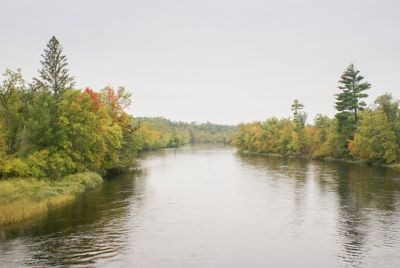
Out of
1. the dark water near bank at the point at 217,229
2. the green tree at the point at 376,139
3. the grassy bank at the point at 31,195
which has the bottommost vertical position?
the dark water near bank at the point at 217,229

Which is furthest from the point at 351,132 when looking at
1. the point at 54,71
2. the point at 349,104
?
the point at 54,71

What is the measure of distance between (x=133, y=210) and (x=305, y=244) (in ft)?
61.2

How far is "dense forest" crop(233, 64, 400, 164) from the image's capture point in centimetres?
8969

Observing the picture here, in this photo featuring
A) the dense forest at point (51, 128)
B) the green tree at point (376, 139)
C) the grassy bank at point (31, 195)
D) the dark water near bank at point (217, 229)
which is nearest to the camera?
the dark water near bank at point (217, 229)

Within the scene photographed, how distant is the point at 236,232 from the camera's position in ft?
116

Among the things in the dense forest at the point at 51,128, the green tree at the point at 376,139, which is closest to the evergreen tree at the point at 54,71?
the dense forest at the point at 51,128

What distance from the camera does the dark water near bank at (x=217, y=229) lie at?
28.1 m

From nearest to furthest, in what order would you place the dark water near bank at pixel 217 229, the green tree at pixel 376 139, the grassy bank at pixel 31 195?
the dark water near bank at pixel 217 229 → the grassy bank at pixel 31 195 → the green tree at pixel 376 139

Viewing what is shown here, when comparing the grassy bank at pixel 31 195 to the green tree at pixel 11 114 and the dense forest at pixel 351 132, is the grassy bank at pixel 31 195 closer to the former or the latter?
the green tree at pixel 11 114

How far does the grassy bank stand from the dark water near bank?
1.48 metres

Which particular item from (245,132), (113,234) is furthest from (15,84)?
(245,132)

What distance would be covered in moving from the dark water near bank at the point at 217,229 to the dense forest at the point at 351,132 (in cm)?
3305

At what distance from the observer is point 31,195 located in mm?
43125

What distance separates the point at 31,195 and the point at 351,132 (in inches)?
3240
